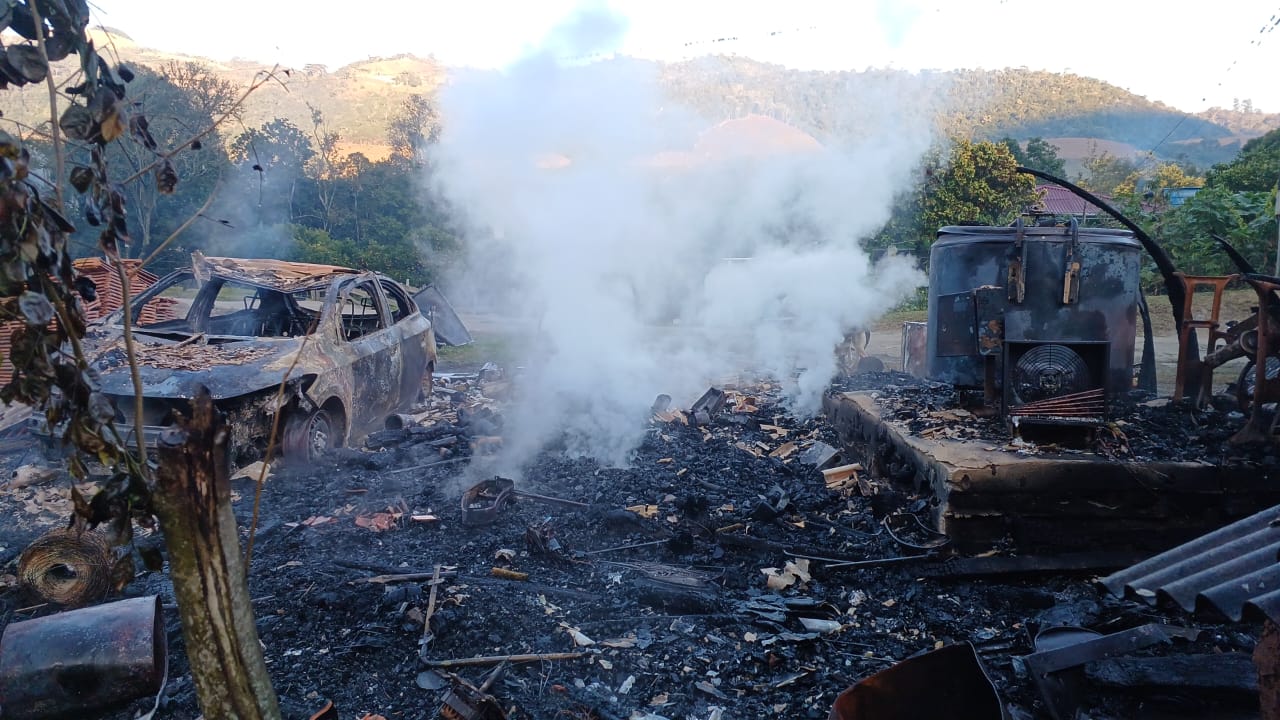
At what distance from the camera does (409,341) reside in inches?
352

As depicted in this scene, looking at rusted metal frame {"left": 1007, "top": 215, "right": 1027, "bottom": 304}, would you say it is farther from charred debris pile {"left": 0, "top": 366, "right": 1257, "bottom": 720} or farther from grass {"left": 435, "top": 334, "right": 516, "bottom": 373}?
grass {"left": 435, "top": 334, "right": 516, "bottom": 373}

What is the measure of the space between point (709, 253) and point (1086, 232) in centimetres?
807

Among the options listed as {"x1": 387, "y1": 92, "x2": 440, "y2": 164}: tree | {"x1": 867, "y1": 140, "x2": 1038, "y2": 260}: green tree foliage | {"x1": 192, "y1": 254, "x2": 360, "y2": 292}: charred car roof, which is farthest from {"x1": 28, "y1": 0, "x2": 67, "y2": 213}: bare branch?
{"x1": 387, "y1": 92, "x2": 440, "y2": 164}: tree

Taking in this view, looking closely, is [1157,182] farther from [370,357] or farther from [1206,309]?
[370,357]

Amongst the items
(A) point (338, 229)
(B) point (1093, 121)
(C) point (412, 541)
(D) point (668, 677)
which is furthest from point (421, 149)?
(B) point (1093, 121)

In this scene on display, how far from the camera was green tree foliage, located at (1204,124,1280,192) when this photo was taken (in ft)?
70.3

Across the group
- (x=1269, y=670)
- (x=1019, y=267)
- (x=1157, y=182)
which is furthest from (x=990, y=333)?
(x=1157, y=182)

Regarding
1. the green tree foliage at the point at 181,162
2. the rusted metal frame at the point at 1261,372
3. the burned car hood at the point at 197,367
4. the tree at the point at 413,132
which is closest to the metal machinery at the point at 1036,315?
the rusted metal frame at the point at 1261,372

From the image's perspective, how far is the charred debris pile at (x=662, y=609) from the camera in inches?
133

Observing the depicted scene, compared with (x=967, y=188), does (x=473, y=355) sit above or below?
below

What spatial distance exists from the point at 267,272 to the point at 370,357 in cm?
142

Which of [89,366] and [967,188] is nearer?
[89,366]

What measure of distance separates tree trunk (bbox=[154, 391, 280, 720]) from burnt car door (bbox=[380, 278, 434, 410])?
7.04 meters

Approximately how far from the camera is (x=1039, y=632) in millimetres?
3691
